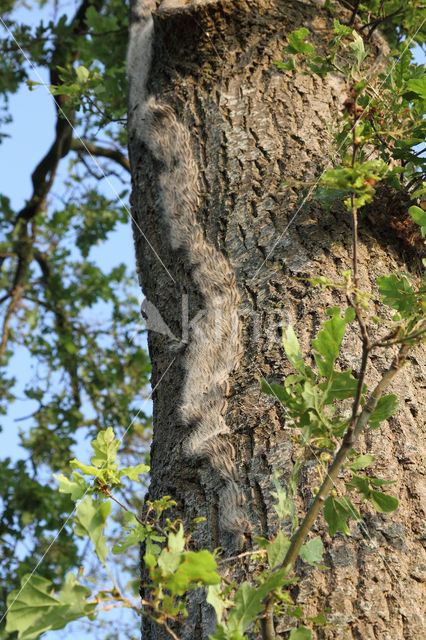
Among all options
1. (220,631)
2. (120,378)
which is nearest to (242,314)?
(220,631)

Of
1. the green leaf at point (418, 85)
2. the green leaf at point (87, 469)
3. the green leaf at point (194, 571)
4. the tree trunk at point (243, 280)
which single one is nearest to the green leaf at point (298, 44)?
the tree trunk at point (243, 280)

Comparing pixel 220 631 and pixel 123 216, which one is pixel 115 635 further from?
pixel 220 631

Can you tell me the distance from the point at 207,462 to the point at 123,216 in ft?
13.0

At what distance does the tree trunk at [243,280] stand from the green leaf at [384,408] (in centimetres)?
13

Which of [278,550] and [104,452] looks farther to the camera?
[104,452]

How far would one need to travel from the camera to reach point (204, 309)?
1.33 meters

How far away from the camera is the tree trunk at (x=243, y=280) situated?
39.2 inches

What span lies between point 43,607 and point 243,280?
77 centimetres

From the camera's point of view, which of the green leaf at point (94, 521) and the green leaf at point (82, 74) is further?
the green leaf at point (82, 74)

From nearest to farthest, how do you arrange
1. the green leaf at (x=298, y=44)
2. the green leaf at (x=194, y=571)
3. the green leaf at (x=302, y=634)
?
Answer: 1. the green leaf at (x=194, y=571)
2. the green leaf at (x=302, y=634)
3. the green leaf at (x=298, y=44)

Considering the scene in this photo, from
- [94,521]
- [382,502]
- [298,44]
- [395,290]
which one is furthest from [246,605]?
[298,44]

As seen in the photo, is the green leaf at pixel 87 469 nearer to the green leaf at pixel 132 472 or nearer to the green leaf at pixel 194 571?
the green leaf at pixel 132 472

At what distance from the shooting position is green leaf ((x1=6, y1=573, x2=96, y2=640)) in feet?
2.27

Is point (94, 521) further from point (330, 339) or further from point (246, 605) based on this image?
point (330, 339)
